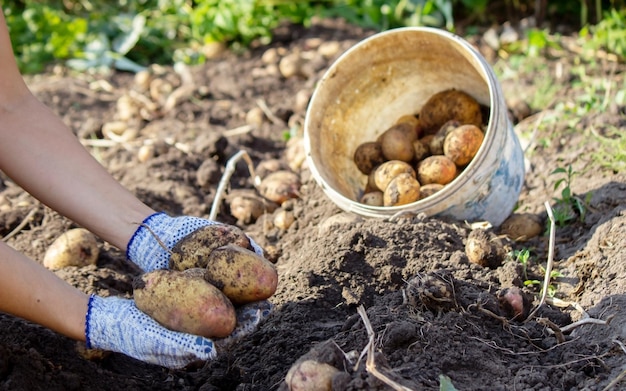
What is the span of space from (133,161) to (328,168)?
1358mm

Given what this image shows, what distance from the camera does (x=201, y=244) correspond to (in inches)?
98.0

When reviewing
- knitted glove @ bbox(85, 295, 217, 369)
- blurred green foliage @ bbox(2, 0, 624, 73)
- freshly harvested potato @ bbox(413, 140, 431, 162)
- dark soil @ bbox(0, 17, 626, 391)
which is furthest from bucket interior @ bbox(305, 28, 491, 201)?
blurred green foliage @ bbox(2, 0, 624, 73)

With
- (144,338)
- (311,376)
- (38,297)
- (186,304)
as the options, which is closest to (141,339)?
(144,338)

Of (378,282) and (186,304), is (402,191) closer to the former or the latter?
(378,282)

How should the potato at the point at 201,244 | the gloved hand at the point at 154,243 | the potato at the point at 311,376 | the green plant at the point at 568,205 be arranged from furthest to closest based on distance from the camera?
the green plant at the point at 568,205 < the gloved hand at the point at 154,243 < the potato at the point at 201,244 < the potato at the point at 311,376

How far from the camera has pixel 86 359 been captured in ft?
8.05

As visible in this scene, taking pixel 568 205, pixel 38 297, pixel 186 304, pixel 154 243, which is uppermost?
pixel 38 297

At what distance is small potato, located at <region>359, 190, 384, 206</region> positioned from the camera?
3.30 metres

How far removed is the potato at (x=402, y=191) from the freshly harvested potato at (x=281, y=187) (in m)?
0.62

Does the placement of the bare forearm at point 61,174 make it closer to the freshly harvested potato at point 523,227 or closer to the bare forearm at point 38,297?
the bare forearm at point 38,297

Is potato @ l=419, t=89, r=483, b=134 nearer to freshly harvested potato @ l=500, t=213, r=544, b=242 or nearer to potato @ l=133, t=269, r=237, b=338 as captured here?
freshly harvested potato @ l=500, t=213, r=544, b=242

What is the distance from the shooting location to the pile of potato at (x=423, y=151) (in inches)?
126

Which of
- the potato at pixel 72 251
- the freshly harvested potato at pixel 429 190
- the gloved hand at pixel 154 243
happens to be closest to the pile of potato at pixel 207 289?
the gloved hand at pixel 154 243

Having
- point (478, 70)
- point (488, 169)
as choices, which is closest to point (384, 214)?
point (488, 169)
